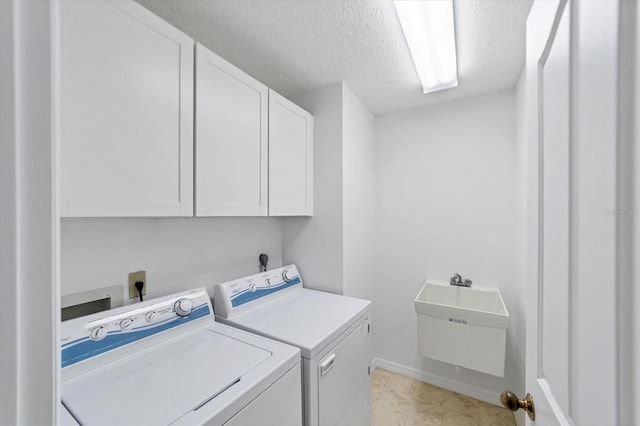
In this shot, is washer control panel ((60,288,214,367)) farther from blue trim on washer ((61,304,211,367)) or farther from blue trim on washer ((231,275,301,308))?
blue trim on washer ((231,275,301,308))

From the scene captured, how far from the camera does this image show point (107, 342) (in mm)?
1046

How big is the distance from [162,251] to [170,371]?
646mm

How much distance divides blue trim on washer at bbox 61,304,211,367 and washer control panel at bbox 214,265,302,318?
23cm

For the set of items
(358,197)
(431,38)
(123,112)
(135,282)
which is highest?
(431,38)

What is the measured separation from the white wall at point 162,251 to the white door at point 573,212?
1.60 meters

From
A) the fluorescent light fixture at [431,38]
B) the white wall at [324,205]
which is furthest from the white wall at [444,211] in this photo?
the white wall at [324,205]

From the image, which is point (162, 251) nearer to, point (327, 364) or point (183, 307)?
point (183, 307)

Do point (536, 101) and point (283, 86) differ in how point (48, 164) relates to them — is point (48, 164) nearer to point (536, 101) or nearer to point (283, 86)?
point (536, 101)

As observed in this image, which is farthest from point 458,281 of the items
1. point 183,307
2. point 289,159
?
point 183,307

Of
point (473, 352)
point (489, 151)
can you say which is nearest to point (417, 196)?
point (489, 151)

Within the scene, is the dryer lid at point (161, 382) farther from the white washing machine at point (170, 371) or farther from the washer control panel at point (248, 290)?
the washer control panel at point (248, 290)

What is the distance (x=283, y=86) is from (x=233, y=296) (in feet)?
5.19

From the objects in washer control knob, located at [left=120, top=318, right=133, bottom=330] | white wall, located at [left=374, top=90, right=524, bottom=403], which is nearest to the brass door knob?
washer control knob, located at [left=120, top=318, right=133, bottom=330]

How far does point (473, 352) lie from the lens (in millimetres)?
1840
